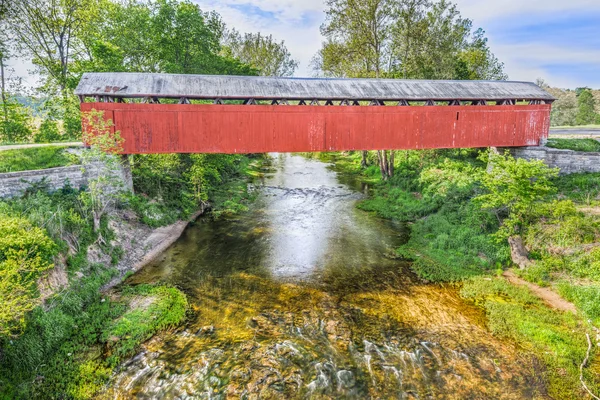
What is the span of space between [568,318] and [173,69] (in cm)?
2289

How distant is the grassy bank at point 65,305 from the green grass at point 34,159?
1593mm

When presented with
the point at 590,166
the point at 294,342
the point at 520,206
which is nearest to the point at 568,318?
the point at 520,206

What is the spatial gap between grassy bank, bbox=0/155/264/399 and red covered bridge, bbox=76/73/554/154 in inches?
155

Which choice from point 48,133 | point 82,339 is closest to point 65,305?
point 82,339

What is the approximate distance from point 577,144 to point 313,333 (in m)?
16.5

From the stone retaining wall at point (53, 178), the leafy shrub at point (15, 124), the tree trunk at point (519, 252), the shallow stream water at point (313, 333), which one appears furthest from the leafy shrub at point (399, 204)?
the leafy shrub at point (15, 124)

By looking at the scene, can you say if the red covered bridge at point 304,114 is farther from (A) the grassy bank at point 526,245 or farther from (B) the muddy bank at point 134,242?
(B) the muddy bank at point 134,242

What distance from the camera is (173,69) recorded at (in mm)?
21484

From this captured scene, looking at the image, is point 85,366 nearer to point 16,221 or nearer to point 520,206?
point 16,221

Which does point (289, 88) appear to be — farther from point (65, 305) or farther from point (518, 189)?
point (65, 305)

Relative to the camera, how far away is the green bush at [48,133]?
18.8 m

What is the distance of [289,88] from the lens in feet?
46.9

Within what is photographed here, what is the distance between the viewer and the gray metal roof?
A: 43.1ft

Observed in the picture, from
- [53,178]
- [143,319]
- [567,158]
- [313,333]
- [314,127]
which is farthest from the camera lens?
[567,158]
